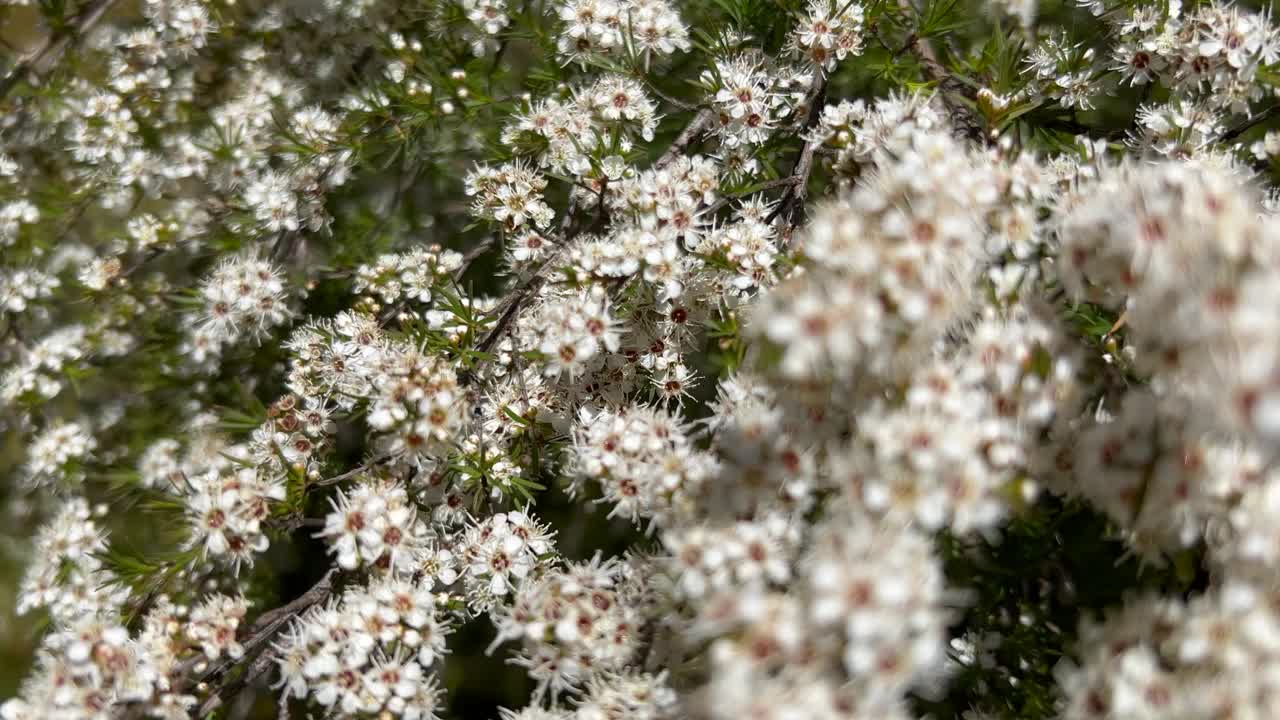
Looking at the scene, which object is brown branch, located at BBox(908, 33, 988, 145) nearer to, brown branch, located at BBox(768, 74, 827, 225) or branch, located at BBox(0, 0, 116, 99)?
brown branch, located at BBox(768, 74, 827, 225)

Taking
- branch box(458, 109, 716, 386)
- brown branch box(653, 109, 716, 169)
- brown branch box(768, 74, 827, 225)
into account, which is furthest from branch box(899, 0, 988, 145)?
branch box(458, 109, 716, 386)

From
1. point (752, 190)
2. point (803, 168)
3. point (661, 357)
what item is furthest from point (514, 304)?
point (803, 168)

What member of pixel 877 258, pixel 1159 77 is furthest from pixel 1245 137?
pixel 877 258

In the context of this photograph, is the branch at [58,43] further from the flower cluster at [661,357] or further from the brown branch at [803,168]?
the brown branch at [803,168]

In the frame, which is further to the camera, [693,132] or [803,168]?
[693,132]

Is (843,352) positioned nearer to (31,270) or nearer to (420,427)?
(420,427)

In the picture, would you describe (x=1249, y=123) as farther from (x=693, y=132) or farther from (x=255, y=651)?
(x=255, y=651)

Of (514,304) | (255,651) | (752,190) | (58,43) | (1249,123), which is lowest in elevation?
(255,651)

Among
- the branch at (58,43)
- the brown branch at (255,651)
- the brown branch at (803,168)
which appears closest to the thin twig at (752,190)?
the brown branch at (803,168)

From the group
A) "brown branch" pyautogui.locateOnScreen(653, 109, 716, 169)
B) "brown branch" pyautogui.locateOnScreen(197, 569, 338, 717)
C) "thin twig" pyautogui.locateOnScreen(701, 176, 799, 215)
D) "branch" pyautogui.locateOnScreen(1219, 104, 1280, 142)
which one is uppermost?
"branch" pyautogui.locateOnScreen(1219, 104, 1280, 142)
